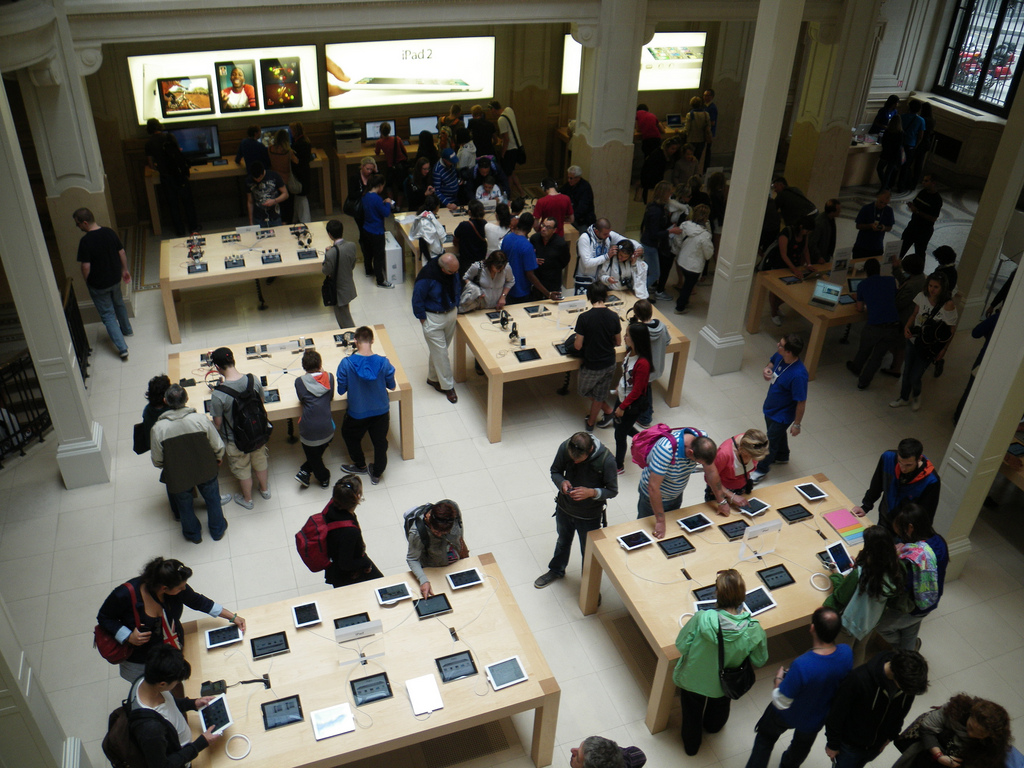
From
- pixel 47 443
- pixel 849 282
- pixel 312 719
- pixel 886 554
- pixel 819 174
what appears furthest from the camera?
pixel 819 174

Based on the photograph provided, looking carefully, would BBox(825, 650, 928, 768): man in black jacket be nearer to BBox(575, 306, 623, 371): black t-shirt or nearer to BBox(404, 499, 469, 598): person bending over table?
BBox(404, 499, 469, 598): person bending over table

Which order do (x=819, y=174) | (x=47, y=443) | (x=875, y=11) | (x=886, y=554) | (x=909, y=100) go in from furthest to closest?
1. (x=909, y=100)
2. (x=819, y=174)
3. (x=875, y=11)
4. (x=47, y=443)
5. (x=886, y=554)

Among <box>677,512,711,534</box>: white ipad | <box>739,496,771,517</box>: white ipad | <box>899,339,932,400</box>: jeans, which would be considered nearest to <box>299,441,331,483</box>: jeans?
<box>677,512,711,534</box>: white ipad

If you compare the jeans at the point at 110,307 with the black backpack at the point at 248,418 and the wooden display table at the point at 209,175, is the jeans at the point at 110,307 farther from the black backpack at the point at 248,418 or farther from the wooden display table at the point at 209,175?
the black backpack at the point at 248,418

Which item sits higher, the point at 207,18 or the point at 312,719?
the point at 207,18

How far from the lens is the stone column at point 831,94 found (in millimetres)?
11234

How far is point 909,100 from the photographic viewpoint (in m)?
14.7

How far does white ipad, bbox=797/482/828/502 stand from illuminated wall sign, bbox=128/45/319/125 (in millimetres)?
9482

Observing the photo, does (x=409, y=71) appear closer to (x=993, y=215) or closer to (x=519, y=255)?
(x=519, y=255)

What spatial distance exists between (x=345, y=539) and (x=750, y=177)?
527 centimetres

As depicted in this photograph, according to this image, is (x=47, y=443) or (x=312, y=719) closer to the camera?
(x=312, y=719)

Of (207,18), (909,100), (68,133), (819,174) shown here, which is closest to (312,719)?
(68,133)

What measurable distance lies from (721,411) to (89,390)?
250 inches

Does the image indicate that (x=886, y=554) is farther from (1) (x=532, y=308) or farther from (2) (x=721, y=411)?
(1) (x=532, y=308)
